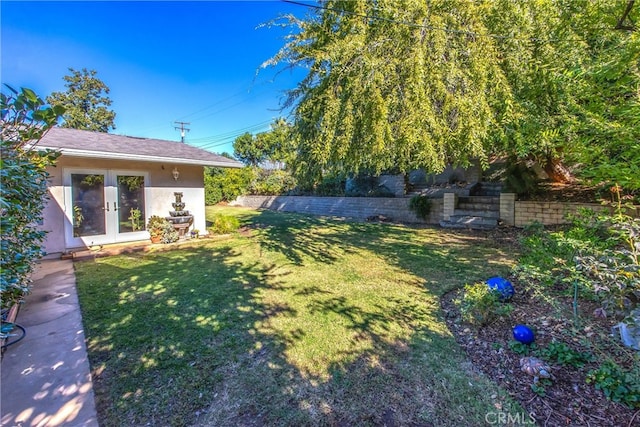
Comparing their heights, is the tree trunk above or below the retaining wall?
above

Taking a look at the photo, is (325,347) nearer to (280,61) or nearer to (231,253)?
(280,61)

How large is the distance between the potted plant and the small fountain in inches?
11.8

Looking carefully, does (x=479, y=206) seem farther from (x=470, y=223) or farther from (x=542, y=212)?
(x=542, y=212)

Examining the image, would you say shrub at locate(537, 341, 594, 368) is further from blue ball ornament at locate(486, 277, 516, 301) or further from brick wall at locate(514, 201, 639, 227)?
brick wall at locate(514, 201, 639, 227)

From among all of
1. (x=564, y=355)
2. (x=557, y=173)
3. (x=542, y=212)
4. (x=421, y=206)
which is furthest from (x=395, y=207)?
(x=564, y=355)

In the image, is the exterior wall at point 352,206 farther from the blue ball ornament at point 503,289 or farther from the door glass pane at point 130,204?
the door glass pane at point 130,204

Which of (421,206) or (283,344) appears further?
(421,206)

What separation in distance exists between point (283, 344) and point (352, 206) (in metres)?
11.8

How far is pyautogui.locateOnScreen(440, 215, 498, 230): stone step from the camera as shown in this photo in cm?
898

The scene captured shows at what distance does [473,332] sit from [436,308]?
0.64m

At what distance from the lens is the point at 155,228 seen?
26.1 feet

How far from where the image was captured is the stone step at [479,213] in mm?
9391

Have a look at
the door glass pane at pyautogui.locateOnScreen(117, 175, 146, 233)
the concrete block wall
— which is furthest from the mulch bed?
the door glass pane at pyautogui.locateOnScreen(117, 175, 146, 233)

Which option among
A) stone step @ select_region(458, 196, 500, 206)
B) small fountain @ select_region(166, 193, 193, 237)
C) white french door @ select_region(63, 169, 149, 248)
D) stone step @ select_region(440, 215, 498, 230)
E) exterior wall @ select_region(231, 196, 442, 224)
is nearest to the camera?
white french door @ select_region(63, 169, 149, 248)
